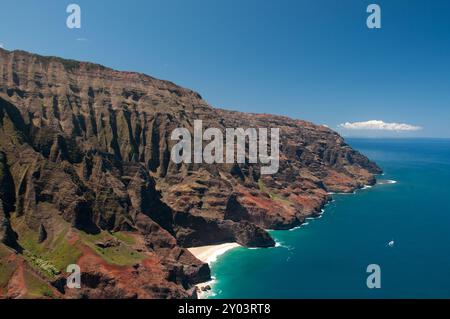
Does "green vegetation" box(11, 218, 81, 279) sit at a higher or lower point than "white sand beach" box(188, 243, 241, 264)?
higher

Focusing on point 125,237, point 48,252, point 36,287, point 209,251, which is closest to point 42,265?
point 48,252

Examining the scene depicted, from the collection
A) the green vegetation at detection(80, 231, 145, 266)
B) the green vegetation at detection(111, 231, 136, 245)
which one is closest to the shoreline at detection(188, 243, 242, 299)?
the green vegetation at detection(111, 231, 136, 245)

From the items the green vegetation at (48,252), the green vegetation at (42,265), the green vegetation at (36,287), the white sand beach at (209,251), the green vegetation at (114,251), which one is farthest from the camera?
the white sand beach at (209,251)

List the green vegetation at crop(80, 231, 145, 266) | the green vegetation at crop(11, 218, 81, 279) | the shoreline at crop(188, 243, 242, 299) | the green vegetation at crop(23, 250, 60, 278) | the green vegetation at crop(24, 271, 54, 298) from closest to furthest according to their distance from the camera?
the green vegetation at crop(24, 271, 54, 298) → the green vegetation at crop(23, 250, 60, 278) → the green vegetation at crop(11, 218, 81, 279) → the green vegetation at crop(80, 231, 145, 266) → the shoreline at crop(188, 243, 242, 299)

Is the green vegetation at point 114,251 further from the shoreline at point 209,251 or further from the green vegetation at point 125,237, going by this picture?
the shoreline at point 209,251

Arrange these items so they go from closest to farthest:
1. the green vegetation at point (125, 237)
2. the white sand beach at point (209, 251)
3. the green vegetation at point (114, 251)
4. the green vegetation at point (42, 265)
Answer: the green vegetation at point (42, 265) → the green vegetation at point (114, 251) → the green vegetation at point (125, 237) → the white sand beach at point (209, 251)

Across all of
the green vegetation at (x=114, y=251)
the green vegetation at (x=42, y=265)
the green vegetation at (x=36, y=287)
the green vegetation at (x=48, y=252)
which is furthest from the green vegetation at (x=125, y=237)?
the green vegetation at (x=36, y=287)

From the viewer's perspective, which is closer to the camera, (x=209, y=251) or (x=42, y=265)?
(x=42, y=265)

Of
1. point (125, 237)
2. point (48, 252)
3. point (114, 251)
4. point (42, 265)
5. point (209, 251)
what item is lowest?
point (209, 251)

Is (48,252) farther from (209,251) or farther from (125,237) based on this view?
(209,251)

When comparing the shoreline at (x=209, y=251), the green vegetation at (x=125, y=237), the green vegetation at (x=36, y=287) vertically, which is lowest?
the shoreline at (x=209, y=251)

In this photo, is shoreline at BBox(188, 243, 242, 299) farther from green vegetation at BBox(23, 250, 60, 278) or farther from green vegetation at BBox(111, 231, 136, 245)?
green vegetation at BBox(23, 250, 60, 278)
